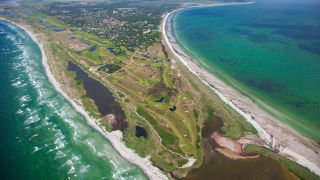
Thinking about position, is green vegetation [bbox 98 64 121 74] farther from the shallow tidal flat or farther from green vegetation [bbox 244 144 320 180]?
green vegetation [bbox 244 144 320 180]

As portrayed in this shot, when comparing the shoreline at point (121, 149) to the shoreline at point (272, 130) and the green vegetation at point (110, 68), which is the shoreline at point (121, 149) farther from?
the shoreline at point (272, 130)

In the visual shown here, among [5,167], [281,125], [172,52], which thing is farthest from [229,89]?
[5,167]

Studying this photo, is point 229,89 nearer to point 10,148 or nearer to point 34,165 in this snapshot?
point 34,165

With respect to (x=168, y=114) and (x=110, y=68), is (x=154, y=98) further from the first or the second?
(x=110, y=68)

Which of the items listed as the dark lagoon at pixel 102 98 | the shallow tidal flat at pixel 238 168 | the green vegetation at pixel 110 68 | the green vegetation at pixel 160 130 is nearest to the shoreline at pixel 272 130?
the shallow tidal flat at pixel 238 168

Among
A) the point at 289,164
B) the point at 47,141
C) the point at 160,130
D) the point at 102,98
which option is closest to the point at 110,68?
the point at 102,98

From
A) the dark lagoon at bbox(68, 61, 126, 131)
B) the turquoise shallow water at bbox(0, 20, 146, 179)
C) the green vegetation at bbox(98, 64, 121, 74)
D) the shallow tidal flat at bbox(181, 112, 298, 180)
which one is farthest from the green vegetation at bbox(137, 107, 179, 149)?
the green vegetation at bbox(98, 64, 121, 74)
